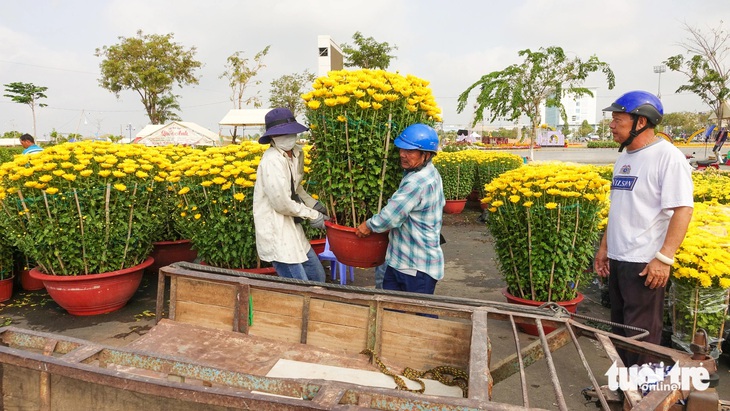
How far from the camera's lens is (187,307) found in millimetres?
3170

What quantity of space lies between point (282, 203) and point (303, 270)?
62 cm

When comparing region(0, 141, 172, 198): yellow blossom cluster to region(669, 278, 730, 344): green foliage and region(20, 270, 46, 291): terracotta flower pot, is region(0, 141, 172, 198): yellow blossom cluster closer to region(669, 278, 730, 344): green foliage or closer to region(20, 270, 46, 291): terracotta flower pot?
region(20, 270, 46, 291): terracotta flower pot

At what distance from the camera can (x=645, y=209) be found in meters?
2.84

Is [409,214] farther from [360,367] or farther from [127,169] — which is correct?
[127,169]

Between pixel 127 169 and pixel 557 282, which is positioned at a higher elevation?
pixel 127 169

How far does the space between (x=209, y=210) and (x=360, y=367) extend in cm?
248

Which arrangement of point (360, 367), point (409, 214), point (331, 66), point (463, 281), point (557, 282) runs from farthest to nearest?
point (331, 66) < point (463, 281) < point (557, 282) < point (409, 214) < point (360, 367)

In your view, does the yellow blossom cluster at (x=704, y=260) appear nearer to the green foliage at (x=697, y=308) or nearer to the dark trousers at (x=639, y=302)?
the green foliage at (x=697, y=308)

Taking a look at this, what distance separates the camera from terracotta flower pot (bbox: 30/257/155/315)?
4.45 metres

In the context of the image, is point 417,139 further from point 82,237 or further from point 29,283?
point 29,283

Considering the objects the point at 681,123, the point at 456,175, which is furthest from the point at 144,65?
the point at 681,123

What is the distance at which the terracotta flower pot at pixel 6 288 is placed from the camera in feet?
17.1

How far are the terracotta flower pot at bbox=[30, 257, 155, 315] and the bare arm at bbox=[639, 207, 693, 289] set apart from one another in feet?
14.9

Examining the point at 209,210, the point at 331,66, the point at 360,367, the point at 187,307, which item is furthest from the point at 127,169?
the point at 331,66
